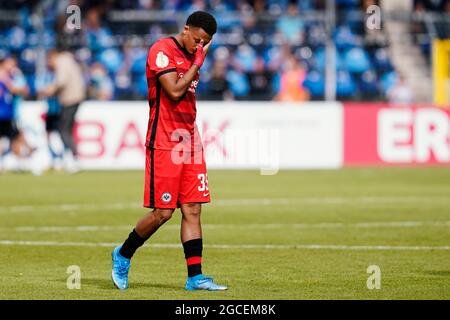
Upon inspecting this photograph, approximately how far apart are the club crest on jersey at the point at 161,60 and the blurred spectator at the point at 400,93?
21.0 meters

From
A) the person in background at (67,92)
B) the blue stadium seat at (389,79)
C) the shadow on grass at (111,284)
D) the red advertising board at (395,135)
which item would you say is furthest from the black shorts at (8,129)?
the shadow on grass at (111,284)

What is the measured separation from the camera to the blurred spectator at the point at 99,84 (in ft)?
97.3

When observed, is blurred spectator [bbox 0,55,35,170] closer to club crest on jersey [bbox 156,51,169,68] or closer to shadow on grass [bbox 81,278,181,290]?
shadow on grass [bbox 81,278,181,290]

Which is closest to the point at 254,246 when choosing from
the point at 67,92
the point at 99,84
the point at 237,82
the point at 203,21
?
the point at 203,21

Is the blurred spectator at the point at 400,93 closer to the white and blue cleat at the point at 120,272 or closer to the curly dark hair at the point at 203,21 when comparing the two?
the curly dark hair at the point at 203,21

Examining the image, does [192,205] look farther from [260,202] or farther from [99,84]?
[99,84]

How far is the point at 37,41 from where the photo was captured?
28.4 metres

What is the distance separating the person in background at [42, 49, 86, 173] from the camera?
25.8 metres

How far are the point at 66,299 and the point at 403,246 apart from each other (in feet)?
16.4

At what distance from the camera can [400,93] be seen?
3112cm

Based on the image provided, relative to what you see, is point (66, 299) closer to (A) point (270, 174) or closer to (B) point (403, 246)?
(B) point (403, 246)

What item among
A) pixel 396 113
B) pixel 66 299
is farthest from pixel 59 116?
pixel 66 299

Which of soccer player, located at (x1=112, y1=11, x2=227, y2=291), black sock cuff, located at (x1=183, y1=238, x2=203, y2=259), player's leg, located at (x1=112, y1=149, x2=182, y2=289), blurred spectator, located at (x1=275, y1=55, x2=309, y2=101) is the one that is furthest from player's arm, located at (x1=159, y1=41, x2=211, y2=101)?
blurred spectator, located at (x1=275, y1=55, x2=309, y2=101)

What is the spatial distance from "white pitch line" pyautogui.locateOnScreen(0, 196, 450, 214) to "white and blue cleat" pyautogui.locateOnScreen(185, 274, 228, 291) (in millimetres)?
7808
